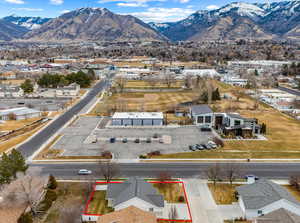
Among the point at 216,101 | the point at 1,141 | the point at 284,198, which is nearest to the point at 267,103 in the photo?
the point at 216,101

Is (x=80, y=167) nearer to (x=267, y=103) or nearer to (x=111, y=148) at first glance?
(x=111, y=148)

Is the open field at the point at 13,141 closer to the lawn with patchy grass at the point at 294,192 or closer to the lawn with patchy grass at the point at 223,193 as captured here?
the lawn with patchy grass at the point at 223,193

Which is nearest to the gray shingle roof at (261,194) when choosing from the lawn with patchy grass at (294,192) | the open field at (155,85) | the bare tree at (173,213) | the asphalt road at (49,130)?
the lawn with patchy grass at (294,192)

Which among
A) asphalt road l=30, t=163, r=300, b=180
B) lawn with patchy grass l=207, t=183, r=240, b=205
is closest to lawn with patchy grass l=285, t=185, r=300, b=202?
asphalt road l=30, t=163, r=300, b=180

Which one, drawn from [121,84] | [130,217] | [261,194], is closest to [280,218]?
[261,194]

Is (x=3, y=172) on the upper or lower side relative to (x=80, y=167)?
upper

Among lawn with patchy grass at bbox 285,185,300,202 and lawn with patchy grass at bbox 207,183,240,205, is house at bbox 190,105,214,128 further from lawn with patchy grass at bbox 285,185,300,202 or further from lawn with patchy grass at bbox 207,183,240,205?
lawn with patchy grass at bbox 285,185,300,202

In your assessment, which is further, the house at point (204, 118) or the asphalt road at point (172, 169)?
the house at point (204, 118)
